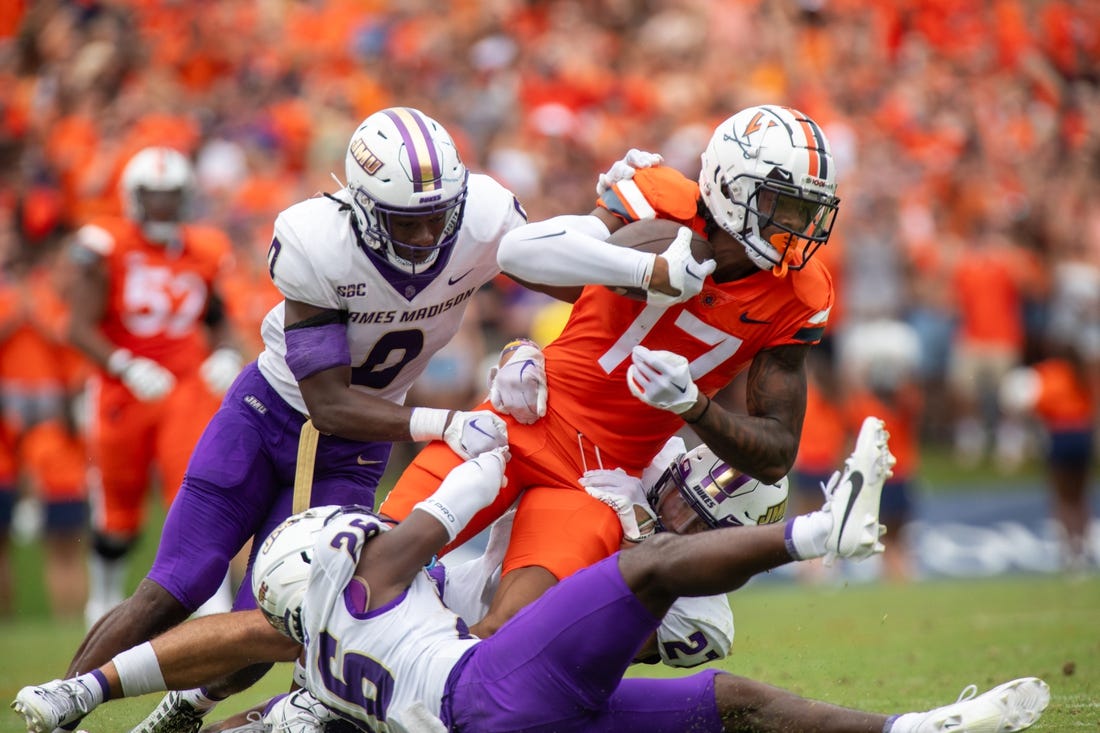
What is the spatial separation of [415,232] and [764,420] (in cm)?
138

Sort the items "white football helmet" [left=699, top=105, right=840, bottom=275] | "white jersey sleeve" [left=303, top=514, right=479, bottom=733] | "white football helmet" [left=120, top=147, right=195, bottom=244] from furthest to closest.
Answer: "white football helmet" [left=120, top=147, right=195, bottom=244], "white football helmet" [left=699, top=105, right=840, bottom=275], "white jersey sleeve" [left=303, top=514, right=479, bottom=733]

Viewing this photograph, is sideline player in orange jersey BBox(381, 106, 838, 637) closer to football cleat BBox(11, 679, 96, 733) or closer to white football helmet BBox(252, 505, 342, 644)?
white football helmet BBox(252, 505, 342, 644)

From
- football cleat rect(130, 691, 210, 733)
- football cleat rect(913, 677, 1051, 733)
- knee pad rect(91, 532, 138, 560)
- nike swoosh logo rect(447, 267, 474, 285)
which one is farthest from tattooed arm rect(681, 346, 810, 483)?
knee pad rect(91, 532, 138, 560)

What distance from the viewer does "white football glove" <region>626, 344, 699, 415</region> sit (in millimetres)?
4430

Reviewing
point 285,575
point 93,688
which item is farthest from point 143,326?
point 285,575

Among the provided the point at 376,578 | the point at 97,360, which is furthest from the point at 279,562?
the point at 97,360

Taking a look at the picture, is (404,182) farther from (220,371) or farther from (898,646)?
(898,646)

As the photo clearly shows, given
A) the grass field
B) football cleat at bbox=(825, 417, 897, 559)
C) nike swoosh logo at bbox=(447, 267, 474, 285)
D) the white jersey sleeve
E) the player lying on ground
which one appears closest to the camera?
football cleat at bbox=(825, 417, 897, 559)

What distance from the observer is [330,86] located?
1409 cm

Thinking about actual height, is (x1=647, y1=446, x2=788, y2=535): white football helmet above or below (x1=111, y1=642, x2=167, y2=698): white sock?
above

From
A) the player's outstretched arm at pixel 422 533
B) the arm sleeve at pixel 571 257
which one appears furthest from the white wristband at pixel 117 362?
the player's outstretched arm at pixel 422 533

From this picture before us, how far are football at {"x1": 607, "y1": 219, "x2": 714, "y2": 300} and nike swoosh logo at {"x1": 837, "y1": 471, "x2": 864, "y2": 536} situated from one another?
105cm

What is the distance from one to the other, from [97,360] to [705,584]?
5.38 m

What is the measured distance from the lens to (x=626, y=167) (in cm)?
504
